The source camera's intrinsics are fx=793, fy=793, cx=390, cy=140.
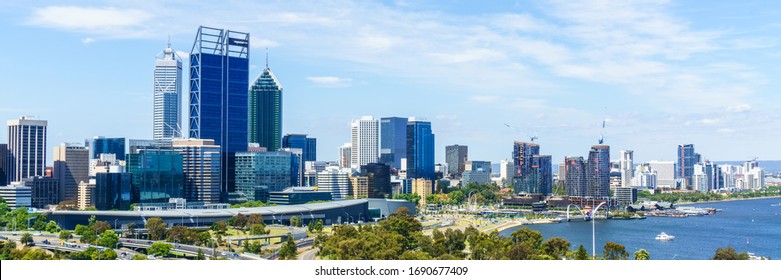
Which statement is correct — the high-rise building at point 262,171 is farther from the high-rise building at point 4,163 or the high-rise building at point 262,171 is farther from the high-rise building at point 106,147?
the high-rise building at point 106,147

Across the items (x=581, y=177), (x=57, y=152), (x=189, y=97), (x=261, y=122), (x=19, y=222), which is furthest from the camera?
(x=261, y=122)

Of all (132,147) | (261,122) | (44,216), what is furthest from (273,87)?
(44,216)

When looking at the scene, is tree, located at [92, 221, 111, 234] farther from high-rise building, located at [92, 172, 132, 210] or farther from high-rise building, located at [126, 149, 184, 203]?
high-rise building, located at [126, 149, 184, 203]

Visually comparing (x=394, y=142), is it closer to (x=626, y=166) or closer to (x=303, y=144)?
(x=303, y=144)

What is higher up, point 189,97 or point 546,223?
point 189,97

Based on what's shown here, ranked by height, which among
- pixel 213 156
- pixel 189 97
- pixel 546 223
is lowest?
pixel 546 223
